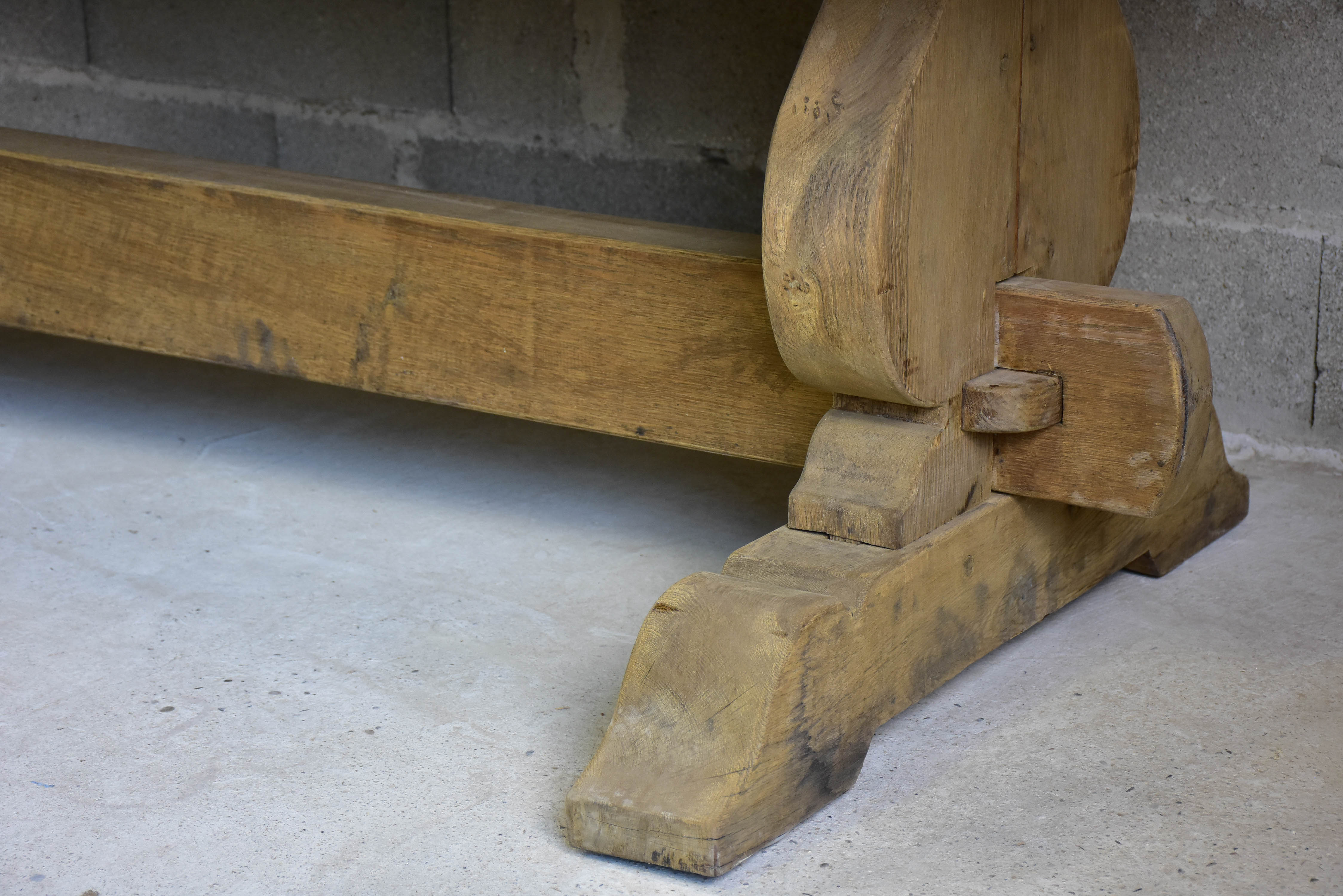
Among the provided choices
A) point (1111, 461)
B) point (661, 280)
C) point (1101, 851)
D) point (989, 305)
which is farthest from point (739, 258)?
point (1101, 851)

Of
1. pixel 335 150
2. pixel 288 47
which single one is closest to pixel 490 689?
pixel 335 150

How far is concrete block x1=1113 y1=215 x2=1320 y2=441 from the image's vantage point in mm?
1986

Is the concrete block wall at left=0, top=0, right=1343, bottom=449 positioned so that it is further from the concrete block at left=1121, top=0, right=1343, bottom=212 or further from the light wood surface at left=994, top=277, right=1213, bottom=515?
the light wood surface at left=994, top=277, right=1213, bottom=515

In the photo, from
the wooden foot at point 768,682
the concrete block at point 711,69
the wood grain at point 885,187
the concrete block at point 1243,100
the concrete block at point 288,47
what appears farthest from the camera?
the concrete block at point 288,47

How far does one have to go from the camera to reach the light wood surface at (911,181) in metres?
1.24

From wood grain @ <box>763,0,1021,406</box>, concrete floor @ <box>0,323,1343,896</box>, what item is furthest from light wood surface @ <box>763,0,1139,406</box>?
concrete floor @ <box>0,323,1343,896</box>

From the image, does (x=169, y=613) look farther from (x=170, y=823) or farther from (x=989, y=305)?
(x=989, y=305)

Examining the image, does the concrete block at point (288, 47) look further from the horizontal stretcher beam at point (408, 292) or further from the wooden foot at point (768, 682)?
the wooden foot at point (768, 682)

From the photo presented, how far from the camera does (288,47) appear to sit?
2.81 meters

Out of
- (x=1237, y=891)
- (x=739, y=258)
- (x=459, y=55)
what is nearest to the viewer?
(x=1237, y=891)

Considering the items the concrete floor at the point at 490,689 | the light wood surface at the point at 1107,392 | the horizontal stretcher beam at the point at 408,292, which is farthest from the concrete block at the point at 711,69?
the light wood surface at the point at 1107,392

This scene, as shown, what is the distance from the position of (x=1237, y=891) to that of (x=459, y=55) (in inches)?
78.1

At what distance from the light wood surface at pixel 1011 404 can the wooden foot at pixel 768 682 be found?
3.3 inches

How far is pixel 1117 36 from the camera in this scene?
5.02 ft
